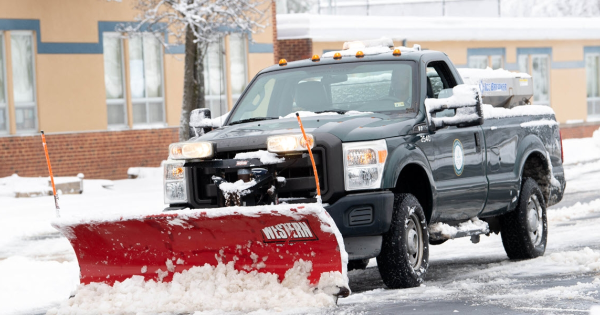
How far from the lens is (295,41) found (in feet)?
87.4

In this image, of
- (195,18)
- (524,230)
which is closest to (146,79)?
(195,18)

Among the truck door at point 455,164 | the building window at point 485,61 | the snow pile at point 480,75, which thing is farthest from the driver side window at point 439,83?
the building window at point 485,61

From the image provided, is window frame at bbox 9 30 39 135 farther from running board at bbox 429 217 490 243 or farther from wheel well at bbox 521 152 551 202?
running board at bbox 429 217 490 243

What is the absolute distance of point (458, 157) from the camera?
8727 millimetres

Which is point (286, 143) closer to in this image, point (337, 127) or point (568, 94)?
point (337, 127)

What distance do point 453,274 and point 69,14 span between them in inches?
542

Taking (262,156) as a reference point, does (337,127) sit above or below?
above

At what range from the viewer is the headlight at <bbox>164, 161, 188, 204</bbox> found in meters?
7.91

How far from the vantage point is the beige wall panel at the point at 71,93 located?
2072 centimetres

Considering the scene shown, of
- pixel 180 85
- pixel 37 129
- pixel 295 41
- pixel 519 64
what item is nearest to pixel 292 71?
pixel 37 129

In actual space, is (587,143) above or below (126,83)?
below

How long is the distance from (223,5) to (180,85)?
3.55m

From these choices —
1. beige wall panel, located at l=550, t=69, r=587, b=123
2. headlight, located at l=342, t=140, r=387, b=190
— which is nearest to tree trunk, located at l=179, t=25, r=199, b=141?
headlight, located at l=342, t=140, r=387, b=190

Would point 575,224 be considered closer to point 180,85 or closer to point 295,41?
point 180,85
